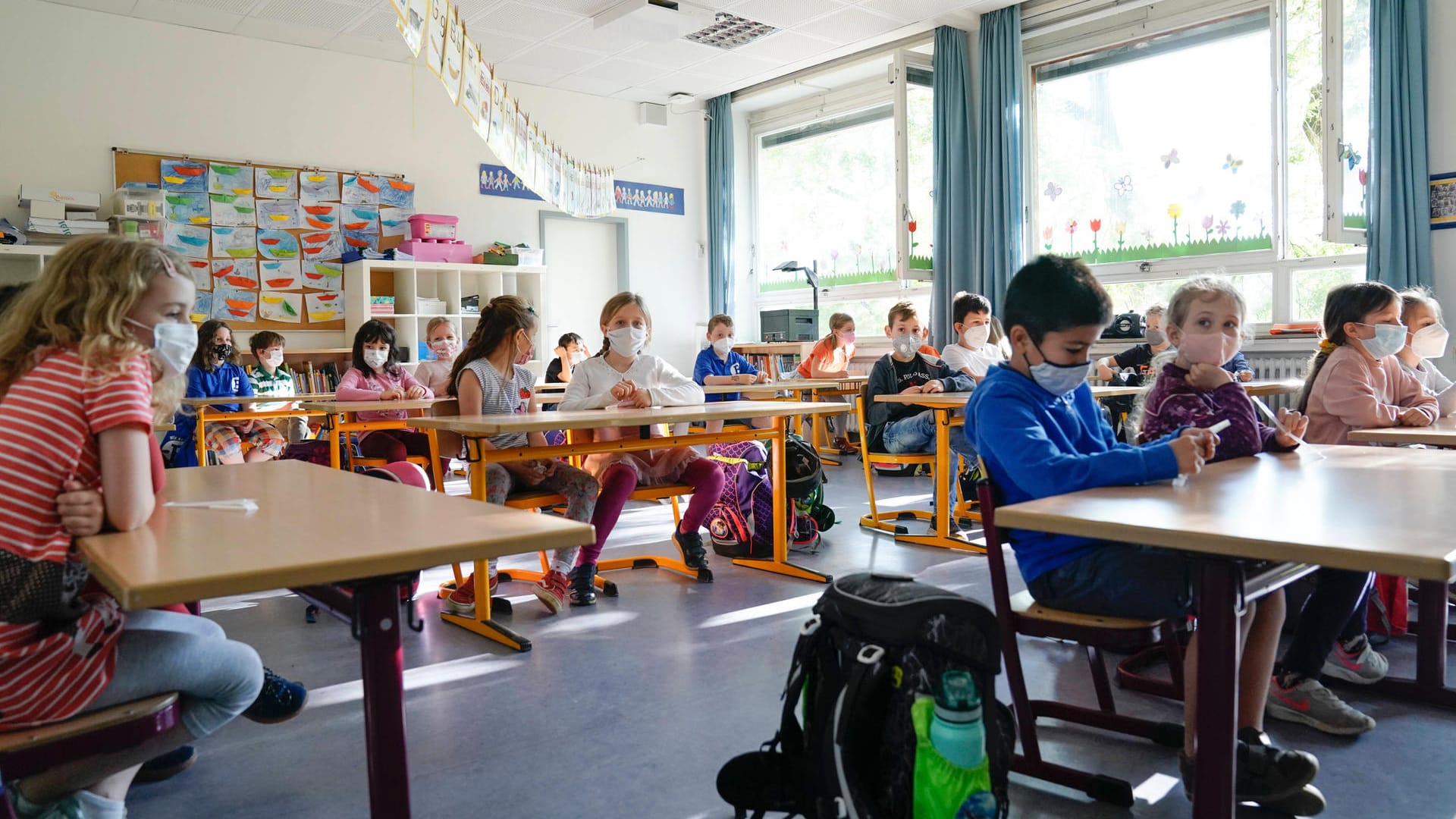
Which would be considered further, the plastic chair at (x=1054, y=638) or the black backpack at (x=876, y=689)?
the plastic chair at (x=1054, y=638)

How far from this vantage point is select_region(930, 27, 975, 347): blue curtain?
7.12 m

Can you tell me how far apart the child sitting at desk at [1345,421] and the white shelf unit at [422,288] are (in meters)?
5.31

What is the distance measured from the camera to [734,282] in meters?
9.33

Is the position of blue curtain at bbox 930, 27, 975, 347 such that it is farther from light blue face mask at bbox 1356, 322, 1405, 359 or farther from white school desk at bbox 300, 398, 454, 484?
light blue face mask at bbox 1356, 322, 1405, 359

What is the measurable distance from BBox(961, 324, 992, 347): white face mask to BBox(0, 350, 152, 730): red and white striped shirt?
417cm

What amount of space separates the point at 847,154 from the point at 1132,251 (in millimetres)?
2945

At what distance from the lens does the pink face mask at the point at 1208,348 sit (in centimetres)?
206

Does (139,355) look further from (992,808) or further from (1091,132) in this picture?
(1091,132)

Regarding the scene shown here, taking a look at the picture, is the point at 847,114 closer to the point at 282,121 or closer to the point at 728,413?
the point at 282,121

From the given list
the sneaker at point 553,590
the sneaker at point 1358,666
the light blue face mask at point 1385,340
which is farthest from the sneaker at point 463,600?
the light blue face mask at point 1385,340

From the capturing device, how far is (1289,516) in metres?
1.29

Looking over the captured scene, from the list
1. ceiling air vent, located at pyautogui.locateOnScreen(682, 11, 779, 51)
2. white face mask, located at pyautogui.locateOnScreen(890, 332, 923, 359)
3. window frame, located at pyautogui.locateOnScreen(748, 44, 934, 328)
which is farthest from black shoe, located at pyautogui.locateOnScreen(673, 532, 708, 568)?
ceiling air vent, located at pyautogui.locateOnScreen(682, 11, 779, 51)

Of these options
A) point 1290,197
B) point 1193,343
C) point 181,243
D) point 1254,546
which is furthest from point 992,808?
point 181,243

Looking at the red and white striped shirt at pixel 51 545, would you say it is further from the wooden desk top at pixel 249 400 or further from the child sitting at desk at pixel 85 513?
the wooden desk top at pixel 249 400
